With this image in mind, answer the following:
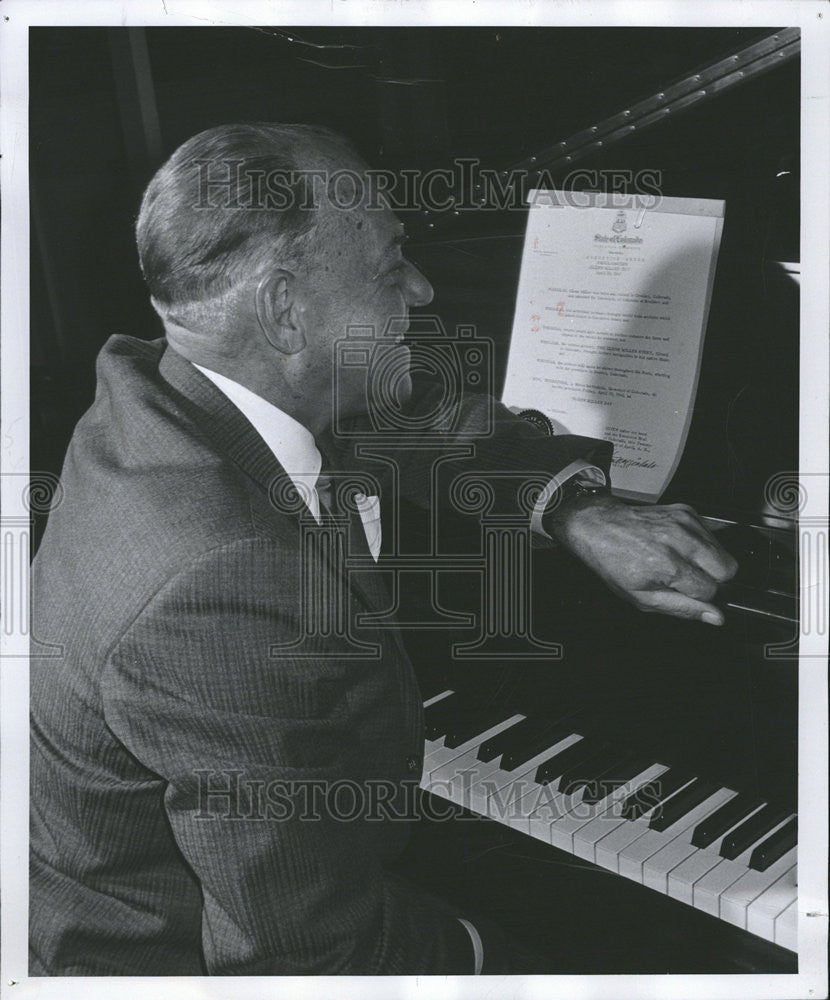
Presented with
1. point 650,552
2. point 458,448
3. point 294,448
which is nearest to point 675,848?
A: point 650,552

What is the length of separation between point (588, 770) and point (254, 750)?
1.47 ft

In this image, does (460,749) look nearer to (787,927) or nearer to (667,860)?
(667,860)

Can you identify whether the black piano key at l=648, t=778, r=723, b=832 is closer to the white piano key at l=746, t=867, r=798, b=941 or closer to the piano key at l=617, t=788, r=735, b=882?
the piano key at l=617, t=788, r=735, b=882

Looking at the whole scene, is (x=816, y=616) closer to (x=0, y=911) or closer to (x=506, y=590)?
→ (x=506, y=590)

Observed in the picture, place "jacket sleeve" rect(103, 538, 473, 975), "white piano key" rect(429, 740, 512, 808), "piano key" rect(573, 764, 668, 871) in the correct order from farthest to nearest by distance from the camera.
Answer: "white piano key" rect(429, 740, 512, 808)
"piano key" rect(573, 764, 668, 871)
"jacket sleeve" rect(103, 538, 473, 975)

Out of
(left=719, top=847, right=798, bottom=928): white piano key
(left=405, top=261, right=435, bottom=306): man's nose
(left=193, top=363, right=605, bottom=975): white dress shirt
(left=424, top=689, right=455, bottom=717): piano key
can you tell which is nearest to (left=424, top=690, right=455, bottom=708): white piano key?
(left=424, top=689, right=455, bottom=717): piano key

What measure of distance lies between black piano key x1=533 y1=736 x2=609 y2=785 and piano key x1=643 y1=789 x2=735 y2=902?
15cm

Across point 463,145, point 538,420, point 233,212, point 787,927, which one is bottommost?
point 787,927

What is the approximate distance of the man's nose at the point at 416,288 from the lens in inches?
54.4

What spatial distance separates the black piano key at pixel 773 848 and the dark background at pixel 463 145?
43 cm

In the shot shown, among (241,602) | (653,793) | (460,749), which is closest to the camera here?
(241,602)

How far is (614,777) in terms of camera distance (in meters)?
1.25

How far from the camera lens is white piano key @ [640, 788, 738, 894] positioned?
117cm

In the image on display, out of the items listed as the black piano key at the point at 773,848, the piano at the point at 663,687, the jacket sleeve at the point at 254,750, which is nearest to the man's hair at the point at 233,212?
the piano at the point at 663,687
